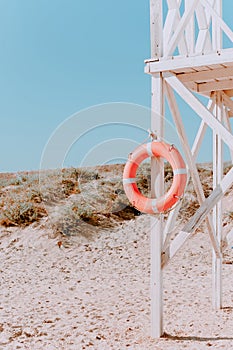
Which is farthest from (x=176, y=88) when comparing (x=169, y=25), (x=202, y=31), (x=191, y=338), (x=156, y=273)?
(x=191, y=338)

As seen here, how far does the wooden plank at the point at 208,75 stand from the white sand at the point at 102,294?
7.20ft

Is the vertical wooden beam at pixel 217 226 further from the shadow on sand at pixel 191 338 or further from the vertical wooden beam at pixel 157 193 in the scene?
the vertical wooden beam at pixel 157 193

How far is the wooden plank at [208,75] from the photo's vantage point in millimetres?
3936

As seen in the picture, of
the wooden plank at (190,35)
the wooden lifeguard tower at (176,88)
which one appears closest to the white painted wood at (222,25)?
the wooden lifeguard tower at (176,88)

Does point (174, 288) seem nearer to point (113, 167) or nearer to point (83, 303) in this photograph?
point (83, 303)

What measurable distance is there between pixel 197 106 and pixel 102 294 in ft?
9.72

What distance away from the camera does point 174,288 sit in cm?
606

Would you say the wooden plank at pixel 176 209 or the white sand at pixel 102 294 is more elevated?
the wooden plank at pixel 176 209

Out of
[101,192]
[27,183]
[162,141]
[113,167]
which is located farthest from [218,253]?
[113,167]

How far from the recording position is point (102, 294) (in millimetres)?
5906

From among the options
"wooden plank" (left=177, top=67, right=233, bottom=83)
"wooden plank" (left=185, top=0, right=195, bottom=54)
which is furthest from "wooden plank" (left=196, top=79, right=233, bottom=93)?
"wooden plank" (left=177, top=67, right=233, bottom=83)

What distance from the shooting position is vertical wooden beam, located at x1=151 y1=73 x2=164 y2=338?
13.1 feet

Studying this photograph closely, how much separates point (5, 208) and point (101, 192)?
2.14m

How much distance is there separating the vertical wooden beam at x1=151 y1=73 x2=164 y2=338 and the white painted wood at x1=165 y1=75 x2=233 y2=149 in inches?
4.5
